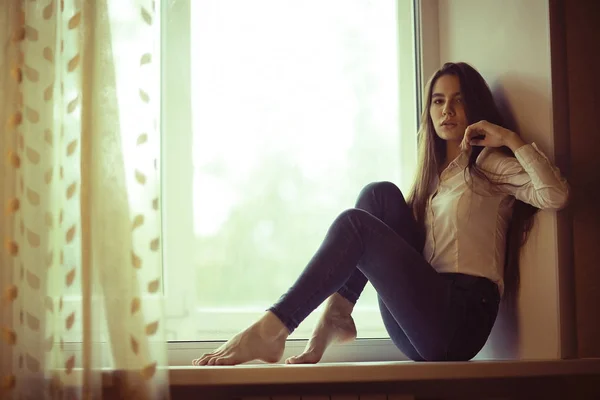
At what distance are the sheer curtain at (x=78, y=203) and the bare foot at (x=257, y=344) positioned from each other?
15 centimetres

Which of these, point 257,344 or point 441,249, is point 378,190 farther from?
point 257,344

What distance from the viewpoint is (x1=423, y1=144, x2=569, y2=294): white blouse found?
1532mm

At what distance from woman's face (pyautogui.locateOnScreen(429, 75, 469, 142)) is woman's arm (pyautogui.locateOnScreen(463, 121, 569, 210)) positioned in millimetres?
95

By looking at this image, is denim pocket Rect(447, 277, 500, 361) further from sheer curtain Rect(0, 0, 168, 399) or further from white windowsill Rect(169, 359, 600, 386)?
sheer curtain Rect(0, 0, 168, 399)

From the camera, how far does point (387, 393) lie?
64.2 inches

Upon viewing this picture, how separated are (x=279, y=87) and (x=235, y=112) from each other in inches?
6.0

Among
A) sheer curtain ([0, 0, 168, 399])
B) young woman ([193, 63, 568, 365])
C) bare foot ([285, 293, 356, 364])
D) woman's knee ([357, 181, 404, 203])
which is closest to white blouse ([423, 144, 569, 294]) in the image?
young woman ([193, 63, 568, 365])

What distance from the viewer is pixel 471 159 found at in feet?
5.32

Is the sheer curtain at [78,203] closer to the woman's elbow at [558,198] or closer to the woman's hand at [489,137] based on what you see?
the woman's hand at [489,137]

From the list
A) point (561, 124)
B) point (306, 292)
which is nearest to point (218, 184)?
point (306, 292)

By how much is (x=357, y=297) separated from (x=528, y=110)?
63cm

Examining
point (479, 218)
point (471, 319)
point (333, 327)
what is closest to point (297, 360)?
point (333, 327)

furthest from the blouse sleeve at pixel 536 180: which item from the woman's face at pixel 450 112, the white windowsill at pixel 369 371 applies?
the white windowsill at pixel 369 371

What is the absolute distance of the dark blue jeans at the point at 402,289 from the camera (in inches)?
57.4
